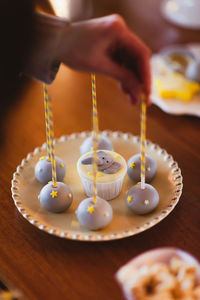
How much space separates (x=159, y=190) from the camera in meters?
0.85

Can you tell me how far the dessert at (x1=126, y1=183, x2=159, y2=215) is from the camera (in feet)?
2.57

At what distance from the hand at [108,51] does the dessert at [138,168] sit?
198 mm

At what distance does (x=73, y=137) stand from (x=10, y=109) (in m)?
0.21

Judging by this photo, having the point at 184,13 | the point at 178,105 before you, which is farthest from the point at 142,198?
the point at 184,13

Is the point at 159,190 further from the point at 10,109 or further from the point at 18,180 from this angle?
the point at 10,109

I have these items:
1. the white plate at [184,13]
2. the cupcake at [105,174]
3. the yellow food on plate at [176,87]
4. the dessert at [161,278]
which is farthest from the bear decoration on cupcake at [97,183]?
the white plate at [184,13]

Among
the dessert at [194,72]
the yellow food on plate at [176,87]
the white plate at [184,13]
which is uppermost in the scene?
the white plate at [184,13]

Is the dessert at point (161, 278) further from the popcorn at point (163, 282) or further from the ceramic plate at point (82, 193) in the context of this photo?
the ceramic plate at point (82, 193)

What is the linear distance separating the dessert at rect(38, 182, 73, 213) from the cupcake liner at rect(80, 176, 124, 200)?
0.04 m

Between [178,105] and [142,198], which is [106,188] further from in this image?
[178,105]

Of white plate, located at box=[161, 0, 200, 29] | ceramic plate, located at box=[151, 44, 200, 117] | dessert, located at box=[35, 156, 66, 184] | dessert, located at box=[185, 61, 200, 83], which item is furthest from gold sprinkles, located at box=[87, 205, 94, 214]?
white plate, located at box=[161, 0, 200, 29]

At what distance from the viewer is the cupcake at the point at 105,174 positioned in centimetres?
81

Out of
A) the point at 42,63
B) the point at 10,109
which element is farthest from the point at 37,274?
the point at 10,109

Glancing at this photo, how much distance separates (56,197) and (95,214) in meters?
0.08
